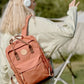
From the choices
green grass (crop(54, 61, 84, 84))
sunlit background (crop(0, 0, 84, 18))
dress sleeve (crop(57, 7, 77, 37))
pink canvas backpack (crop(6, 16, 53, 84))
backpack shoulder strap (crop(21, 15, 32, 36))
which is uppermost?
backpack shoulder strap (crop(21, 15, 32, 36))

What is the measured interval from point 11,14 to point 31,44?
1.32ft

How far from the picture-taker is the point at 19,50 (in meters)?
3.85

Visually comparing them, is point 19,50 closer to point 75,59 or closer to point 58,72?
point 58,72

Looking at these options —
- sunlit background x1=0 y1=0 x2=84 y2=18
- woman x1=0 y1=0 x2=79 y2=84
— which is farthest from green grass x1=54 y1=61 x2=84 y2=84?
sunlit background x1=0 y1=0 x2=84 y2=18

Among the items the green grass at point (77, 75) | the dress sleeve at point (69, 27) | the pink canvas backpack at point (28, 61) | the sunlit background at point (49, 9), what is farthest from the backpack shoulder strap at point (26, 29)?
the sunlit background at point (49, 9)

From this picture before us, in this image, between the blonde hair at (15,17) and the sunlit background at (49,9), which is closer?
the blonde hair at (15,17)

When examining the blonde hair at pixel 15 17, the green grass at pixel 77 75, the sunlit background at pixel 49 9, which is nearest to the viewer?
the blonde hair at pixel 15 17

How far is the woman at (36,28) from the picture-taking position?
12.5ft

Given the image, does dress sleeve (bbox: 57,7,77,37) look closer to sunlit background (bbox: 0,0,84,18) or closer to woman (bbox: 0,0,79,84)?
woman (bbox: 0,0,79,84)

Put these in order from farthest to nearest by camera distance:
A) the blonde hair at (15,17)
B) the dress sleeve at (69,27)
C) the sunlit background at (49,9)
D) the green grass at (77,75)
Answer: the sunlit background at (49,9) < the green grass at (77,75) < the blonde hair at (15,17) < the dress sleeve at (69,27)

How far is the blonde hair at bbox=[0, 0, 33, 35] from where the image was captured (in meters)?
3.94

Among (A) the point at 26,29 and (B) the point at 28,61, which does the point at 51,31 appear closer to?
(A) the point at 26,29

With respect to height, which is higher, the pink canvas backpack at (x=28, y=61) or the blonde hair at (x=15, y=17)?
the blonde hair at (x=15, y=17)

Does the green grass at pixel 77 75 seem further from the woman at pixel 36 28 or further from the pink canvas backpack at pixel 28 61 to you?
the pink canvas backpack at pixel 28 61
